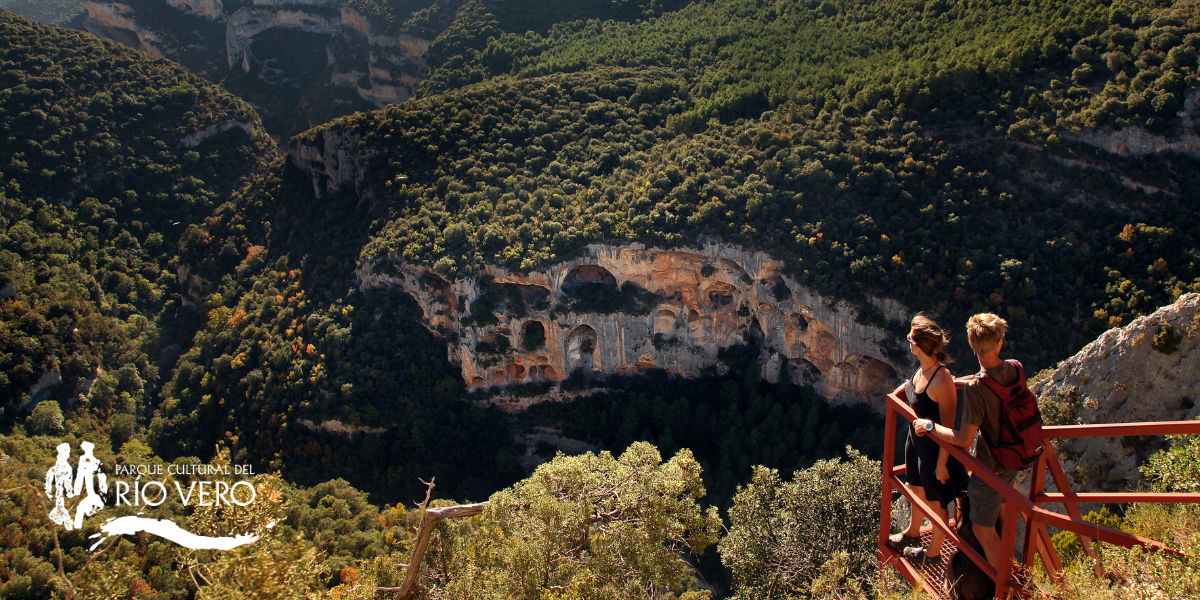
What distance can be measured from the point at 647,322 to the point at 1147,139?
88.0 feet

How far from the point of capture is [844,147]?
39125 mm

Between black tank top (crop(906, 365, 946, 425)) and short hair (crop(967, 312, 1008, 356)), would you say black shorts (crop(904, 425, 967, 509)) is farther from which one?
short hair (crop(967, 312, 1008, 356))

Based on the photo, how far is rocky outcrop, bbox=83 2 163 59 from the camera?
9206cm

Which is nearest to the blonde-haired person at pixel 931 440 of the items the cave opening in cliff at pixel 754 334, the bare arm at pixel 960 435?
the bare arm at pixel 960 435

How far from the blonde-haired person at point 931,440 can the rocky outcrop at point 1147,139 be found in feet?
109

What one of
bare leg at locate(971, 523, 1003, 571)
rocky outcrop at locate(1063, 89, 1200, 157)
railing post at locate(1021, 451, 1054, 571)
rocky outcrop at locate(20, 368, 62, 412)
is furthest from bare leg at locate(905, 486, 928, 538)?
rocky outcrop at locate(20, 368, 62, 412)

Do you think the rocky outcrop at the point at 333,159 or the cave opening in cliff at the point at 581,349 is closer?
the cave opening in cliff at the point at 581,349

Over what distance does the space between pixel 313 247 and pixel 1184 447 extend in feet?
169

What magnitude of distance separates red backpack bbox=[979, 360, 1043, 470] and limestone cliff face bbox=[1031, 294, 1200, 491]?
27.4 feet

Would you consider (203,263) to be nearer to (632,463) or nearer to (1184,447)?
(632,463)

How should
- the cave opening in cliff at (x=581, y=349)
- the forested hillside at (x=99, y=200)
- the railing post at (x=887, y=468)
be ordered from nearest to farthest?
→ the railing post at (x=887, y=468) → the cave opening in cliff at (x=581, y=349) → the forested hillside at (x=99, y=200)

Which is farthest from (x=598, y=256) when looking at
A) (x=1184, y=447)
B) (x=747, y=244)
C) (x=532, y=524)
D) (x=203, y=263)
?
(x=203, y=263)

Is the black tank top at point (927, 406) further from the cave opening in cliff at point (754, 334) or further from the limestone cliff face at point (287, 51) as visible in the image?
the limestone cliff face at point (287, 51)

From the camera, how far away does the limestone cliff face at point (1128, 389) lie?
535 inches
